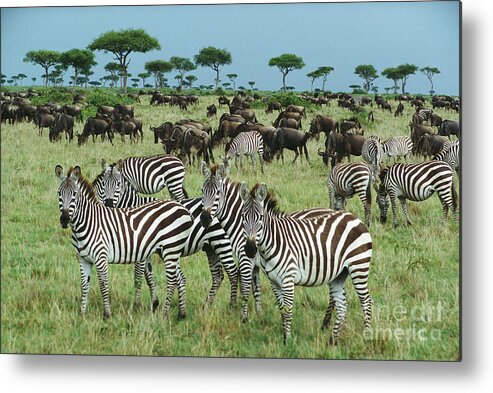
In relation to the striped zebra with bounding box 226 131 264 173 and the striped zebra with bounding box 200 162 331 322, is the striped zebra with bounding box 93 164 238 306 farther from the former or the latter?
the striped zebra with bounding box 226 131 264 173

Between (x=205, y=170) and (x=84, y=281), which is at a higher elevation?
(x=205, y=170)

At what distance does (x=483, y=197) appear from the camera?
6379mm

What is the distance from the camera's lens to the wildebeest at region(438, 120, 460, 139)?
6504mm

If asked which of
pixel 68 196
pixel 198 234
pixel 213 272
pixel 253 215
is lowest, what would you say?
pixel 213 272

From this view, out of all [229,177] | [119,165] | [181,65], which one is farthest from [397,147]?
[119,165]

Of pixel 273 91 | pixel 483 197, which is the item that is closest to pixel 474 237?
pixel 483 197

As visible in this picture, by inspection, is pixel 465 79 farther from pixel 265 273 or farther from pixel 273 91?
pixel 265 273

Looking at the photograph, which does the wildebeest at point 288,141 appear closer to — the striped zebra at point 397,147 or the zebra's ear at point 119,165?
the striped zebra at point 397,147

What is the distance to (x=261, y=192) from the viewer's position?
5824 mm

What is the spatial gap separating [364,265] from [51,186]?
9.07 feet

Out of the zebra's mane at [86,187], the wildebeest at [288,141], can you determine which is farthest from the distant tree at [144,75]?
the wildebeest at [288,141]

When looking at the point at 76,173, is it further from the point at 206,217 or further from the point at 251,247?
the point at 251,247

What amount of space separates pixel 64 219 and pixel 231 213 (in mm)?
1315

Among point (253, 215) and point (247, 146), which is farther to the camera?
point (247, 146)
